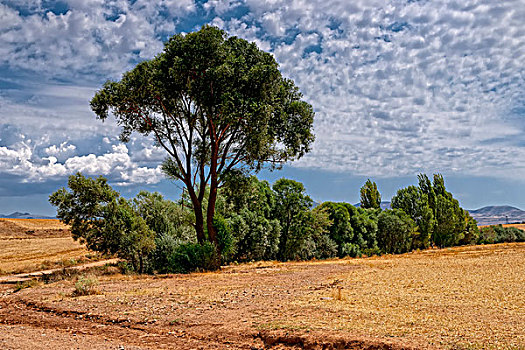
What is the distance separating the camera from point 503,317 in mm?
8945

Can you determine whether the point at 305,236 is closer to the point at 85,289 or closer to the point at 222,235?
the point at 222,235

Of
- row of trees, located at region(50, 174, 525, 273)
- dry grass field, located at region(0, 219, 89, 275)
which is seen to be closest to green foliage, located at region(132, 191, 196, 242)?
row of trees, located at region(50, 174, 525, 273)

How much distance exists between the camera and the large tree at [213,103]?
21.5 metres

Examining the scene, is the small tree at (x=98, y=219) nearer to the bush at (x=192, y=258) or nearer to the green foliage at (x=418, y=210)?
the bush at (x=192, y=258)

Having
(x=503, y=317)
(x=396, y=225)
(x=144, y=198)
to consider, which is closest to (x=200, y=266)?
(x=144, y=198)

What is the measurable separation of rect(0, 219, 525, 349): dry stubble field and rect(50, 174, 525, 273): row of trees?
6169mm

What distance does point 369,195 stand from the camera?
72250mm

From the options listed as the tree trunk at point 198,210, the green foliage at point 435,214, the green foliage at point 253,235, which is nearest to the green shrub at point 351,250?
the green foliage at point 253,235

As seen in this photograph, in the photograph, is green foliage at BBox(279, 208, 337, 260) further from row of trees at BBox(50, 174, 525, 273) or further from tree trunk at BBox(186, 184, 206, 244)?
tree trunk at BBox(186, 184, 206, 244)

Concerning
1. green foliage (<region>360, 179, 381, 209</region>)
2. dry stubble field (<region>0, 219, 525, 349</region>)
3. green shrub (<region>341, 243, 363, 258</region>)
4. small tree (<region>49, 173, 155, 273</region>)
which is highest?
green foliage (<region>360, 179, 381, 209</region>)

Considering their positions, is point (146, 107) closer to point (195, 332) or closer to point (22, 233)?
point (195, 332)

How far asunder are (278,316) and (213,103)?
1493cm

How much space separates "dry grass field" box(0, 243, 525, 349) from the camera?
25.5 feet

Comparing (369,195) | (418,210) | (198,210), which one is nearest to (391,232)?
(418,210)
